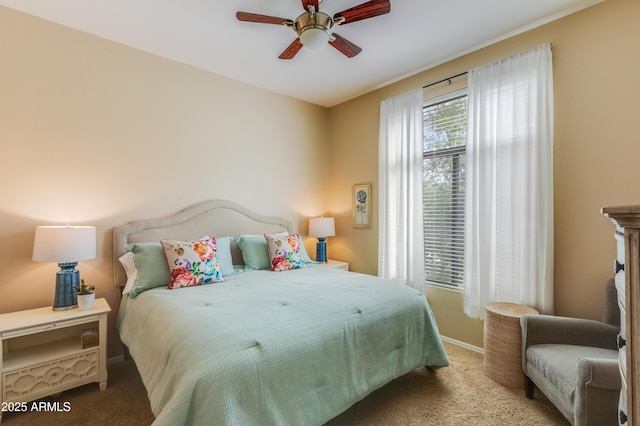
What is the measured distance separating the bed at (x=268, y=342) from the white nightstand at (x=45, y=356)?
0.23 metres

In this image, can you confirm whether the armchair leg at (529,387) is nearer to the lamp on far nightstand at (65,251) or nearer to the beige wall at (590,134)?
the beige wall at (590,134)

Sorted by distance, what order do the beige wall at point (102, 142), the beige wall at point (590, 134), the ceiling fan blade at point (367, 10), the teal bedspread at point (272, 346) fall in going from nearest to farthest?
the teal bedspread at point (272, 346) → the ceiling fan blade at point (367, 10) → the beige wall at point (590, 134) → the beige wall at point (102, 142)

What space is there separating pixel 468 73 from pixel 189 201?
10.2 feet

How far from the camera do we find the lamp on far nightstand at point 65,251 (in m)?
2.11

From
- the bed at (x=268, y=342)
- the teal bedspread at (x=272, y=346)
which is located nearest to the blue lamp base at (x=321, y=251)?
the bed at (x=268, y=342)

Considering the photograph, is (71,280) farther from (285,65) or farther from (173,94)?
(285,65)

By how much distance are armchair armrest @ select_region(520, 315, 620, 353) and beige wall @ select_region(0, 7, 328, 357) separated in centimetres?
292

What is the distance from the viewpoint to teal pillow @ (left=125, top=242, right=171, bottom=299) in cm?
235

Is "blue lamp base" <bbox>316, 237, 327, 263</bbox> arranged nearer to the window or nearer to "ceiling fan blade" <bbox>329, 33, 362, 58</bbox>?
the window

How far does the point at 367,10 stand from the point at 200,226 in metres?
2.48

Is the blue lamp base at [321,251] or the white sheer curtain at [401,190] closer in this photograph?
the white sheer curtain at [401,190]

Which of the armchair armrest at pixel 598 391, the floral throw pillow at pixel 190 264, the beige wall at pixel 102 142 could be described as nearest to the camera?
the armchair armrest at pixel 598 391

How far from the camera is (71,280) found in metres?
2.26

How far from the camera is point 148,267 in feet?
7.89
